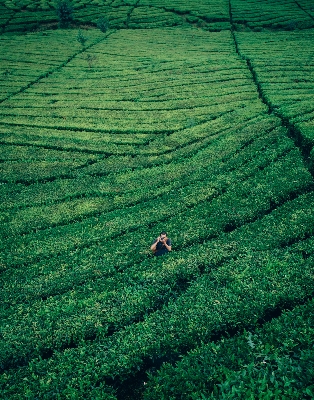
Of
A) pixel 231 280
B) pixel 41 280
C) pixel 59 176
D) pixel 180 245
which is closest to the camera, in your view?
pixel 231 280

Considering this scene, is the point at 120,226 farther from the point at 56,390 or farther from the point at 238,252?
the point at 56,390

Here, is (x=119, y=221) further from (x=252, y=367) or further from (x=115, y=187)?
(x=252, y=367)

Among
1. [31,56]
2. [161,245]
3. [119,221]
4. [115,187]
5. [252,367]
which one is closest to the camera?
[252,367]

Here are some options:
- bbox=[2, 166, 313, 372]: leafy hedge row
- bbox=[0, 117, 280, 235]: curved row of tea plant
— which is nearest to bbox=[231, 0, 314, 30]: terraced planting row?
bbox=[0, 117, 280, 235]: curved row of tea plant

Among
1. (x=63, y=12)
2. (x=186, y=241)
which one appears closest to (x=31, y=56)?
(x=63, y=12)

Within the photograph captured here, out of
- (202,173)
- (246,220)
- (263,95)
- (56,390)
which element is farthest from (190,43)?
(56,390)
